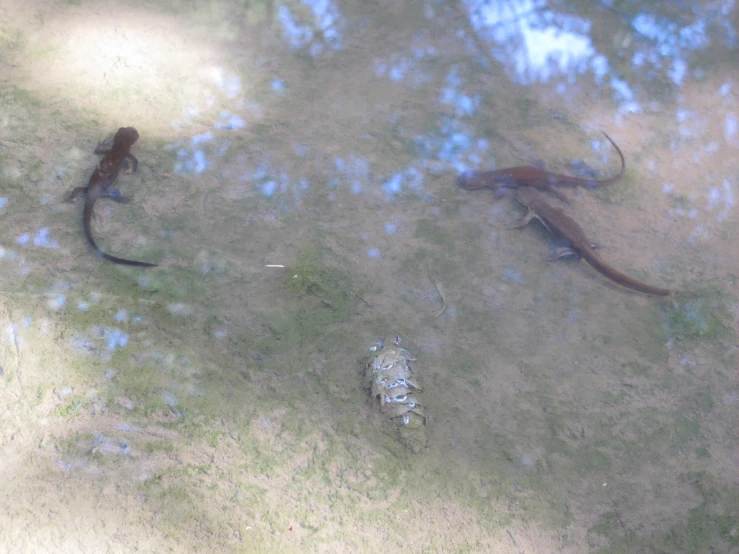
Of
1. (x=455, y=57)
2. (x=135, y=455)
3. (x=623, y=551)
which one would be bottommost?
(x=623, y=551)

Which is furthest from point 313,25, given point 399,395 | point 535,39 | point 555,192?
point 399,395

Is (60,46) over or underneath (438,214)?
over

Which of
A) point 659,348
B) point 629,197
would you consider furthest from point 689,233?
point 659,348

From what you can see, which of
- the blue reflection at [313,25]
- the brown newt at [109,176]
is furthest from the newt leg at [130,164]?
the blue reflection at [313,25]

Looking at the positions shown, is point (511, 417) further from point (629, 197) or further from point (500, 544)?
point (629, 197)

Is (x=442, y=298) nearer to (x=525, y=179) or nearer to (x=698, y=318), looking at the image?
(x=525, y=179)
